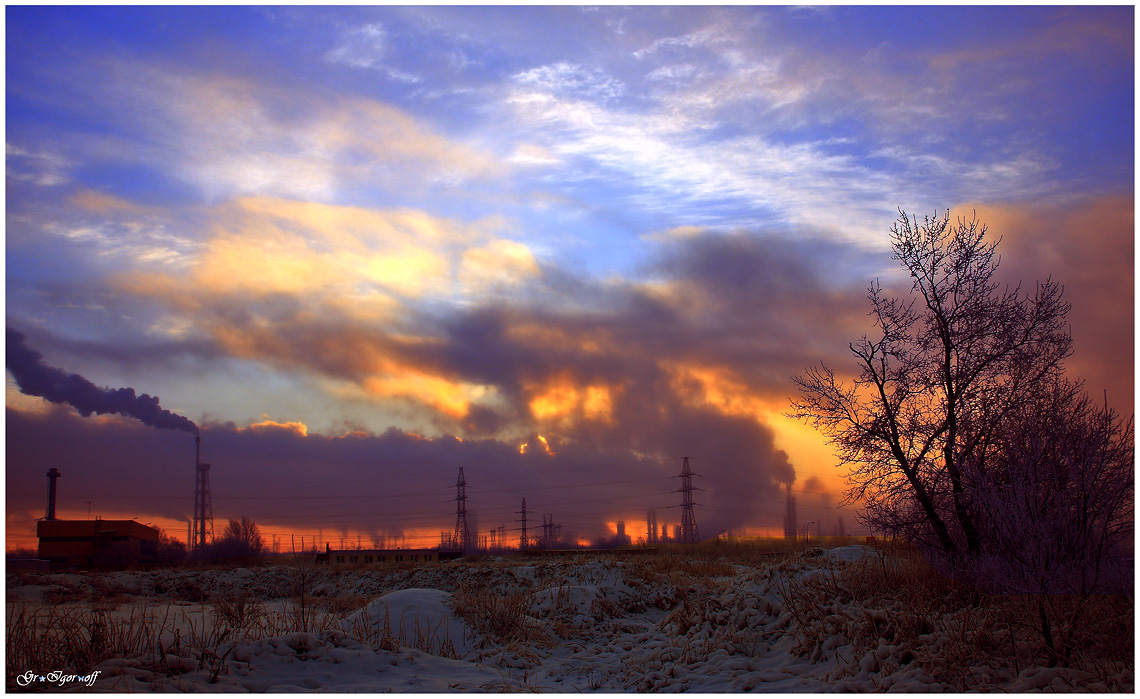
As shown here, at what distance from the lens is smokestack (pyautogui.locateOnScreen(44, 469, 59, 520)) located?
Answer: 79812 millimetres

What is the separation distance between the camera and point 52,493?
3211 inches

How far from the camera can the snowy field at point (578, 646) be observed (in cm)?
1045

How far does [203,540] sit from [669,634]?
73323 mm

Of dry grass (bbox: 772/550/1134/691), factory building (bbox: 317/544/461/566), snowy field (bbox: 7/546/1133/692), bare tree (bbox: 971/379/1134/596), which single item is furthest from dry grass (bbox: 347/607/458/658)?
factory building (bbox: 317/544/461/566)

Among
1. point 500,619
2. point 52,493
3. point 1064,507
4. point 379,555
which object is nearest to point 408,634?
point 500,619

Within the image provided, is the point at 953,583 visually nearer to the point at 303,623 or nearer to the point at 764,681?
the point at 764,681

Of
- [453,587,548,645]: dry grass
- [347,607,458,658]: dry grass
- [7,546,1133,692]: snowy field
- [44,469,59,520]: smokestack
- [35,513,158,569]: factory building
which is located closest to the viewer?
[7,546,1133,692]: snowy field

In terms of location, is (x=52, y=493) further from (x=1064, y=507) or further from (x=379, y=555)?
(x=1064, y=507)

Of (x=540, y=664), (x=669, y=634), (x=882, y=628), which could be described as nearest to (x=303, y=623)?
(x=540, y=664)

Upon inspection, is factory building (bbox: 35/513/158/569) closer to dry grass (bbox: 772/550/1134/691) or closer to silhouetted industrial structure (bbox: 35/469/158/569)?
silhouetted industrial structure (bbox: 35/469/158/569)

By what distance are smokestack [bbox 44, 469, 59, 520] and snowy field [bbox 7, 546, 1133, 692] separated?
78495mm

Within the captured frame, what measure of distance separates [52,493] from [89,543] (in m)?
23.2

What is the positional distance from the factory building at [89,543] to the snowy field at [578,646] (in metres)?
55.9

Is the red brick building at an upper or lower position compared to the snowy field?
lower
